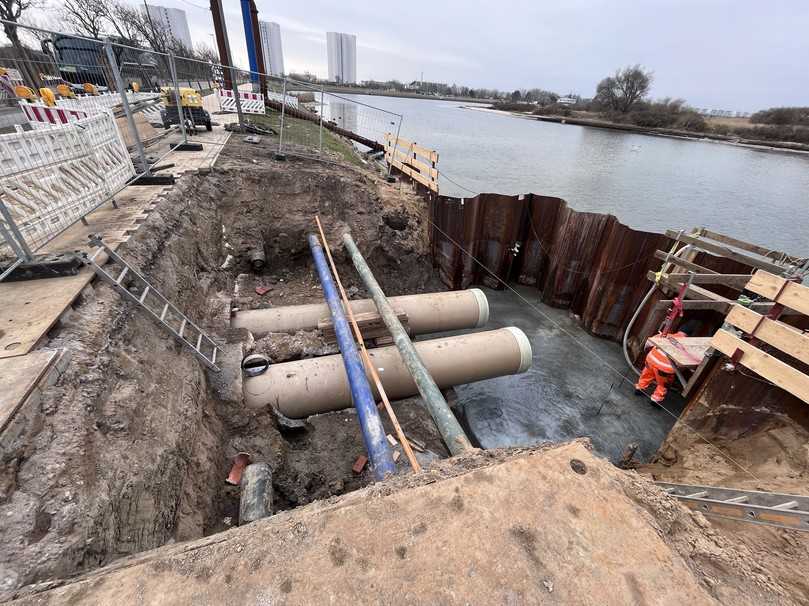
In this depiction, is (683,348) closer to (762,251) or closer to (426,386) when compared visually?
(762,251)

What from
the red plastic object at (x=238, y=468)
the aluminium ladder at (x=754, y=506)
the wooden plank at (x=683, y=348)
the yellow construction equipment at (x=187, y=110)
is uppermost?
the yellow construction equipment at (x=187, y=110)

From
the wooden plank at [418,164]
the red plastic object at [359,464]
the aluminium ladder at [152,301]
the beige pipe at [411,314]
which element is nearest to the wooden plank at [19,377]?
the aluminium ladder at [152,301]

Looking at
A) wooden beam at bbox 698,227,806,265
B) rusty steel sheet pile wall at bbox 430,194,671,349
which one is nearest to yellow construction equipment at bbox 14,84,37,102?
rusty steel sheet pile wall at bbox 430,194,671,349

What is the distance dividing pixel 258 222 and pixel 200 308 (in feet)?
9.89

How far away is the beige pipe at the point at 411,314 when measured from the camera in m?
5.56

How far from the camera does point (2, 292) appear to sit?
3.33m

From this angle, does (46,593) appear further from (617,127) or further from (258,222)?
(617,127)

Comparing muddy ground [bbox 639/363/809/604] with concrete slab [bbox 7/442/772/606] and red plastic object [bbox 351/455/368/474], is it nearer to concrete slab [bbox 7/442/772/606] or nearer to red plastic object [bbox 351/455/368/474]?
concrete slab [bbox 7/442/772/606]

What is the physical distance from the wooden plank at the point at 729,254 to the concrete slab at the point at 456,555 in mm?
6298

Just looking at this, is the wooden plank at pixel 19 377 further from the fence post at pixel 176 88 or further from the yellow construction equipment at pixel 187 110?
the yellow construction equipment at pixel 187 110

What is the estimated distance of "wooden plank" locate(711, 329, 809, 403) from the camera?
376 cm

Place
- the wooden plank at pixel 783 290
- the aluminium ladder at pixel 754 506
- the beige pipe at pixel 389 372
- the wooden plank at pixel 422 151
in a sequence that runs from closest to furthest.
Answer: the aluminium ladder at pixel 754 506, the wooden plank at pixel 783 290, the beige pipe at pixel 389 372, the wooden plank at pixel 422 151

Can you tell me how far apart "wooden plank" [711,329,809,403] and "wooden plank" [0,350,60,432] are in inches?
268

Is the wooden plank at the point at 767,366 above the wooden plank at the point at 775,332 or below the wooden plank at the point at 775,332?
below
